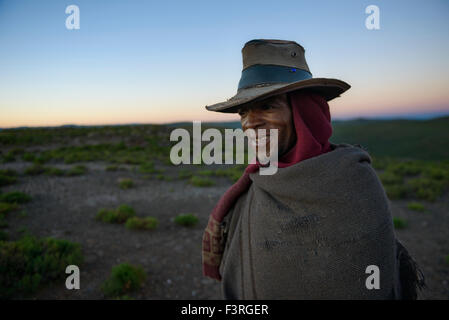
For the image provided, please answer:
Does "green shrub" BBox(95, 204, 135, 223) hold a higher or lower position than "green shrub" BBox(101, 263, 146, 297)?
higher

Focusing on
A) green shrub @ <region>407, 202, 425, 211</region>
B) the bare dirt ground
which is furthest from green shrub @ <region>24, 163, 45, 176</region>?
green shrub @ <region>407, 202, 425, 211</region>

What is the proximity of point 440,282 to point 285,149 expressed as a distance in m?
5.08

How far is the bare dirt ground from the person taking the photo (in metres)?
4.31

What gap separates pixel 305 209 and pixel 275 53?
1024 millimetres

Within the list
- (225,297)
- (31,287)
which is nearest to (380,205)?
(225,297)

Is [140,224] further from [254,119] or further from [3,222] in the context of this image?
[254,119]

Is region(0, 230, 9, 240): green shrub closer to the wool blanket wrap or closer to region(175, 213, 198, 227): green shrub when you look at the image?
region(175, 213, 198, 227): green shrub

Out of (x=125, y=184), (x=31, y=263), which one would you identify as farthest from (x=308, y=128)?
(x=125, y=184)

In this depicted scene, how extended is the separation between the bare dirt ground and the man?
3129mm

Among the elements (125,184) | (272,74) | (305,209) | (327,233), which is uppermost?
(272,74)

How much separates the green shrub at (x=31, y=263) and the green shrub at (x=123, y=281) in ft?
2.99

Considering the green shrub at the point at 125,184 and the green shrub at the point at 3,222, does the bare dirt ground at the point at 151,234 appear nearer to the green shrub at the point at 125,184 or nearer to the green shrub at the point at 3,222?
the green shrub at the point at 3,222

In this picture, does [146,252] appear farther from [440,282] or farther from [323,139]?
[440,282]

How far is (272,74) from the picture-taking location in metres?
1.59
